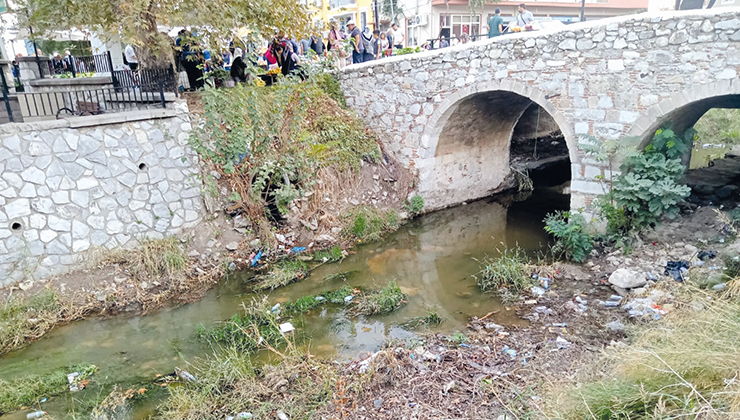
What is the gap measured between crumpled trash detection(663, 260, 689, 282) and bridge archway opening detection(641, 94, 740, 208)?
1.95m

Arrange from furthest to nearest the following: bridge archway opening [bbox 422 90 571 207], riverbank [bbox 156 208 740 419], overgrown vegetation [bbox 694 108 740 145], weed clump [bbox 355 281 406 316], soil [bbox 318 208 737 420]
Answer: overgrown vegetation [bbox 694 108 740 145] → bridge archway opening [bbox 422 90 571 207] → weed clump [bbox 355 281 406 316] → soil [bbox 318 208 737 420] → riverbank [bbox 156 208 740 419]

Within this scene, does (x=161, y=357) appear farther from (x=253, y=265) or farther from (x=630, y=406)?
(x=630, y=406)

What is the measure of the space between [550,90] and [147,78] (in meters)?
6.83

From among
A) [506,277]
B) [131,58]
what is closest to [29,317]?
[506,277]

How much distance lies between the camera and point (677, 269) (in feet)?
20.7

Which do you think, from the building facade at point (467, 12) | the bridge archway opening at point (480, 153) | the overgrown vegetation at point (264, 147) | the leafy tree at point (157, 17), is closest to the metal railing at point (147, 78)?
the leafy tree at point (157, 17)

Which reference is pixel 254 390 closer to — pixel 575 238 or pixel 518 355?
pixel 518 355

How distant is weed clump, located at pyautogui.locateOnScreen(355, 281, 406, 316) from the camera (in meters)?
6.50

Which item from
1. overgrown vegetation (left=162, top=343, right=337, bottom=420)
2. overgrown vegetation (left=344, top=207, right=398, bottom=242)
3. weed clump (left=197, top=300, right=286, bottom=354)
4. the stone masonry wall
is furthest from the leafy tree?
overgrown vegetation (left=162, top=343, right=337, bottom=420)

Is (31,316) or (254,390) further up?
(31,316)

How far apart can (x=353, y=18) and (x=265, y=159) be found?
795 inches

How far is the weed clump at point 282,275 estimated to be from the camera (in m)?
7.32

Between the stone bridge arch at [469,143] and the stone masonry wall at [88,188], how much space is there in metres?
4.92

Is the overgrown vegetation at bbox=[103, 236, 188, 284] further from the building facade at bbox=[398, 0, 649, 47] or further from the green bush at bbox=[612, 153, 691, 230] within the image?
the building facade at bbox=[398, 0, 649, 47]
